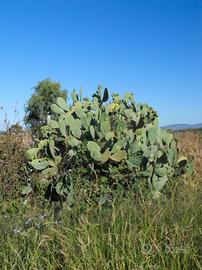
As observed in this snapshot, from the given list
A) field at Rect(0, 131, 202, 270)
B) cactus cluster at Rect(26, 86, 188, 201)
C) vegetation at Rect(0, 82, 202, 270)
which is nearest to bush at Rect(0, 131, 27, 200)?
vegetation at Rect(0, 82, 202, 270)

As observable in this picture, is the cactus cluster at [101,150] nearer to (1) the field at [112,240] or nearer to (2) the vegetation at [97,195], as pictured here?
(2) the vegetation at [97,195]

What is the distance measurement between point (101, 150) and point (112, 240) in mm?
2576

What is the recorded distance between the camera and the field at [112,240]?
3.74 metres

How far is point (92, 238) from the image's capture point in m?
4.05

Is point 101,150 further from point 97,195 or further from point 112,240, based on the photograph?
point 112,240

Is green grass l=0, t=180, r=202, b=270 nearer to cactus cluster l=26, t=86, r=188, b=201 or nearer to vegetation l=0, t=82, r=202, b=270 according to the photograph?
vegetation l=0, t=82, r=202, b=270

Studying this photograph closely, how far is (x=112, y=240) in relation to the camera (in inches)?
159

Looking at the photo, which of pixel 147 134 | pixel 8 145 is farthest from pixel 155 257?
pixel 8 145

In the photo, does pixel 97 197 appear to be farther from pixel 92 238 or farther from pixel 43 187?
pixel 92 238

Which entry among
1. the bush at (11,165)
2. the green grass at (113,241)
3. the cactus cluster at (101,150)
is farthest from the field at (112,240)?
the bush at (11,165)

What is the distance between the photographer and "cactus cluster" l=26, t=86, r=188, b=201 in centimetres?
638

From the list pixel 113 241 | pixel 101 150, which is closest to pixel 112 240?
pixel 113 241

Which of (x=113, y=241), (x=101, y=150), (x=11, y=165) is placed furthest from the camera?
(x=11, y=165)

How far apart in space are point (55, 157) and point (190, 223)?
2.94 meters
